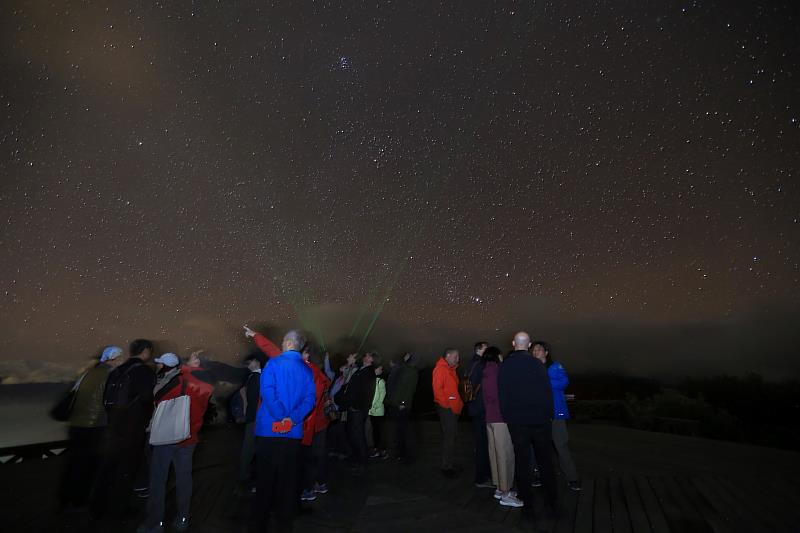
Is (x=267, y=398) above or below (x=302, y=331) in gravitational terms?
below

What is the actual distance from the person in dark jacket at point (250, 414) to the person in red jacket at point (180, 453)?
805mm

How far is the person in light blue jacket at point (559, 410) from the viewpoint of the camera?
6.17m

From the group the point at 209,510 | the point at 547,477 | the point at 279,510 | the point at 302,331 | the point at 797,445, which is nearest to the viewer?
the point at 279,510

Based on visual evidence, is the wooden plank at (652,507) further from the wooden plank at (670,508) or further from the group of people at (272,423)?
the group of people at (272,423)

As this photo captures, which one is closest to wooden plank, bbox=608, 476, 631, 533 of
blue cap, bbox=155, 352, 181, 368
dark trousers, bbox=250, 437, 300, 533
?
dark trousers, bbox=250, 437, 300, 533

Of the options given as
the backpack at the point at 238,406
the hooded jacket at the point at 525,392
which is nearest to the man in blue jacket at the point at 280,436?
the hooded jacket at the point at 525,392

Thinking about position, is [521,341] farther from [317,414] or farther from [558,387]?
[317,414]

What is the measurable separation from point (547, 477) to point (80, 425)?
5.45m

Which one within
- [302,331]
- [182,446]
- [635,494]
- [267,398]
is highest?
[302,331]

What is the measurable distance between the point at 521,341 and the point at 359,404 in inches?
135

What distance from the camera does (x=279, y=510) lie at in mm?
4125

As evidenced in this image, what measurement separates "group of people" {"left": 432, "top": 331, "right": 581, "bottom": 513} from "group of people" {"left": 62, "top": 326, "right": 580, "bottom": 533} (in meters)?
0.01

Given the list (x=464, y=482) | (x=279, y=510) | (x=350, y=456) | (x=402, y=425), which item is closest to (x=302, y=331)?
(x=279, y=510)

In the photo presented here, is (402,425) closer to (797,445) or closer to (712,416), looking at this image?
(797,445)
